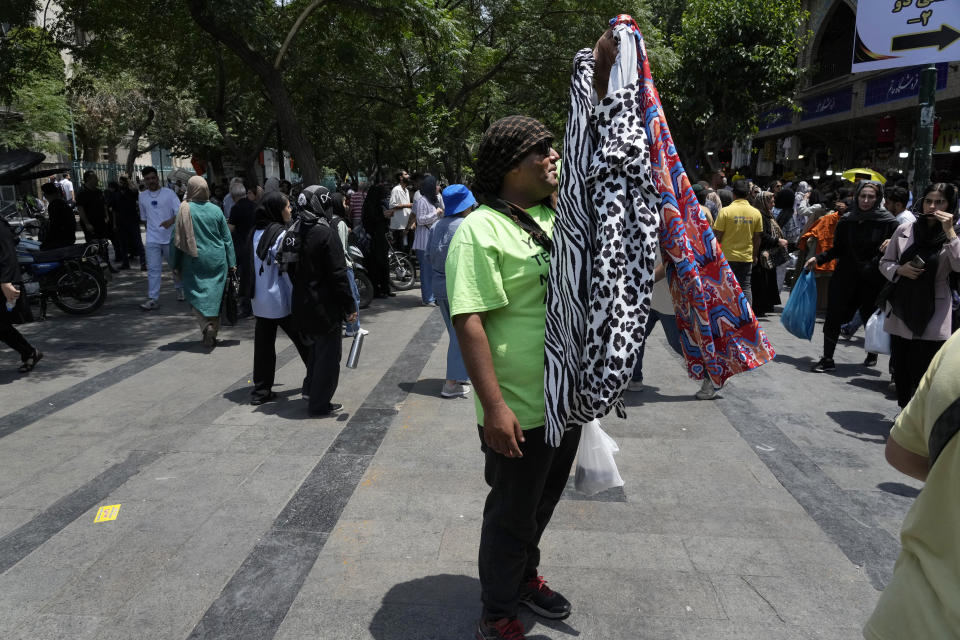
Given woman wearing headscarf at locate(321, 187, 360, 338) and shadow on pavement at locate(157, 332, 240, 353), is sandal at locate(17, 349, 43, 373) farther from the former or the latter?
woman wearing headscarf at locate(321, 187, 360, 338)

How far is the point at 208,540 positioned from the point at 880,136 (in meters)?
21.5

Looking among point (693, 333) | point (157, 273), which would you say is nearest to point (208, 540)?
Answer: point (693, 333)

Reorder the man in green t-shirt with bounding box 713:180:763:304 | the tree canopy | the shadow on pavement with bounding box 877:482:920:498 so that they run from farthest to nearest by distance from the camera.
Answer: the tree canopy
the man in green t-shirt with bounding box 713:180:763:304
the shadow on pavement with bounding box 877:482:920:498

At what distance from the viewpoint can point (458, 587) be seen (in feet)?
10.2

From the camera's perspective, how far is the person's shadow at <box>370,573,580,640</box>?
2791mm

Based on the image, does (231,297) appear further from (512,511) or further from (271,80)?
(512,511)

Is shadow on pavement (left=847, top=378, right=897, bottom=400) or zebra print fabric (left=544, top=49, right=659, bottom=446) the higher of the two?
zebra print fabric (left=544, top=49, right=659, bottom=446)

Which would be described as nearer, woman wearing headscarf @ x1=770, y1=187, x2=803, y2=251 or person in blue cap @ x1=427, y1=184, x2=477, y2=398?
person in blue cap @ x1=427, y1=184, x2=477, y2=398

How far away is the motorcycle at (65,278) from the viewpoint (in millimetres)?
9023

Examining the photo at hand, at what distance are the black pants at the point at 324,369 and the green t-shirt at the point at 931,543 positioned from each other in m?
4.26

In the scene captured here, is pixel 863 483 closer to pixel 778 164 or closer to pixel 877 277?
pixel 877 277

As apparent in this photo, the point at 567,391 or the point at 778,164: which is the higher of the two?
the point at 778,164

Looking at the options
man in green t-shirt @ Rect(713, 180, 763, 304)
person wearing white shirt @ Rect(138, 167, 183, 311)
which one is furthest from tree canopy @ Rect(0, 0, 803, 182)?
man in green t-shirt @ Rect(713, 180, 763, 304)

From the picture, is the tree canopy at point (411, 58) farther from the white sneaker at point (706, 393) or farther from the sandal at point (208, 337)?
the white sneaker at point (706, 393)
